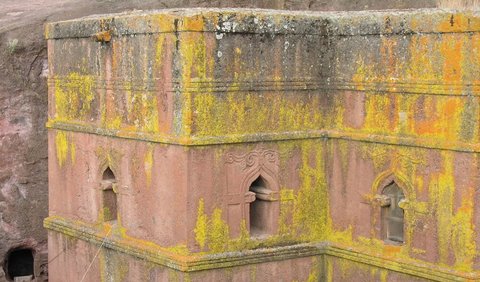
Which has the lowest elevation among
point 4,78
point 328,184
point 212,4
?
point 328,184

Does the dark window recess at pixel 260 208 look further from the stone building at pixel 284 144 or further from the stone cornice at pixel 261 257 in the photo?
the stone cornice at pixel 261 257

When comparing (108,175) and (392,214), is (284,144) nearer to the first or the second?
(392,214)

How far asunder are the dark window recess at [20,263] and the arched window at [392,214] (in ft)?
17.8

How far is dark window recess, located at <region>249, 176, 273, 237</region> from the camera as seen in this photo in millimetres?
9414

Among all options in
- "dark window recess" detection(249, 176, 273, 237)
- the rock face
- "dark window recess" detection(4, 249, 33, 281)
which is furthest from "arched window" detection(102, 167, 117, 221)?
"dark window recess" detection(4, 249, 33, 281)

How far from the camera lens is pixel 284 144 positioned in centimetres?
944

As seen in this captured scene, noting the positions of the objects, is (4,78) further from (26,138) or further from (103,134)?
(103,134)

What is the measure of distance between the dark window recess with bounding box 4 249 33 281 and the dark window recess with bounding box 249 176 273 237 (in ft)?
13.9

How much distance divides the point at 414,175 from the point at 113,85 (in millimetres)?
3297

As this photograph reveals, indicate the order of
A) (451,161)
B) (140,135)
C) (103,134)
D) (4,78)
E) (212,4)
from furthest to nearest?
(212,4)
(4,78)
(103,134)
(140,135)
(451,161)

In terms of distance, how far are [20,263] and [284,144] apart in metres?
5.02

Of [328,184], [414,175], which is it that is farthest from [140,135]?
[414,175]

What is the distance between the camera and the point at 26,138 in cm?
1251

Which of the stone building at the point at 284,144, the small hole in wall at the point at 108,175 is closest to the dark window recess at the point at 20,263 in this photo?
the stone building at the point at 284,144
